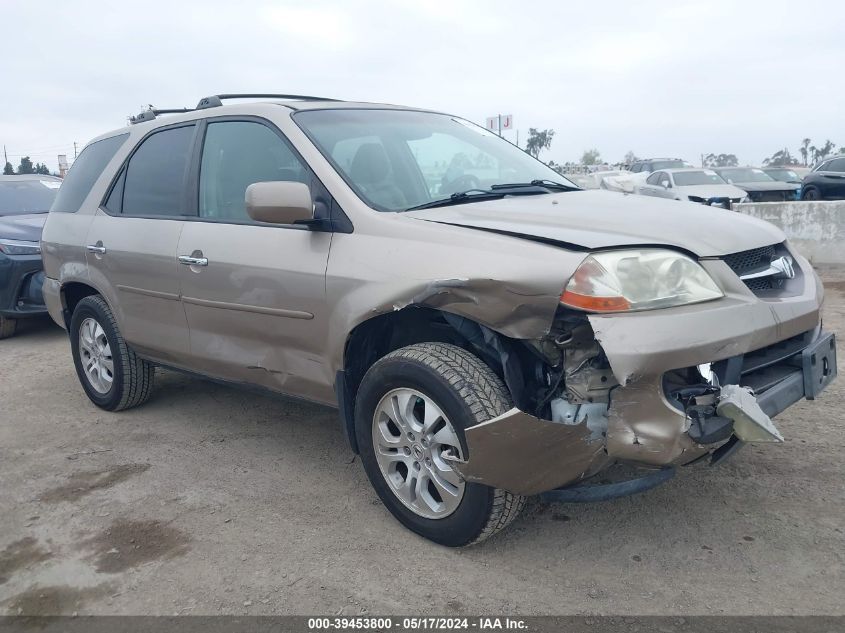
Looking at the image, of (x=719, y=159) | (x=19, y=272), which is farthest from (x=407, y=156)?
(x=719, y=159)

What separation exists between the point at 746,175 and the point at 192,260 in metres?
18.1

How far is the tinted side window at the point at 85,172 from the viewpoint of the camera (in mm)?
4898

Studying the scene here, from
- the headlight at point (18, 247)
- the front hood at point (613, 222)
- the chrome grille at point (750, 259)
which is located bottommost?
the headlight at point (18, 247)

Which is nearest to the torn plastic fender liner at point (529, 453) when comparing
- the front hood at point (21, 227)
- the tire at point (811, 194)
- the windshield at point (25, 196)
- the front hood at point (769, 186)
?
the front hood at point (21, 227)

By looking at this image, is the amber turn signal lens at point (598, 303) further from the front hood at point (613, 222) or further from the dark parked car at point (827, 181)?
the dark parked car at point (827, 181)

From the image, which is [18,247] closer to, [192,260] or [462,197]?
[192,260]

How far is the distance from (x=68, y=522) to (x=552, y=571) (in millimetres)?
2198

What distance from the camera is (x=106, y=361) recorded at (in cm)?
490

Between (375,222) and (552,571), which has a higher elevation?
(375,222)

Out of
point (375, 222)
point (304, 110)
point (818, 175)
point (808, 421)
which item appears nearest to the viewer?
point (375, 222)

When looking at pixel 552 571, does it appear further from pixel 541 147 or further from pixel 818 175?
pixel 541 147

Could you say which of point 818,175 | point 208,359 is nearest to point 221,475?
point 208,359

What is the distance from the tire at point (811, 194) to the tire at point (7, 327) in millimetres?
15777

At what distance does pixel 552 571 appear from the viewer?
2.84 metres
